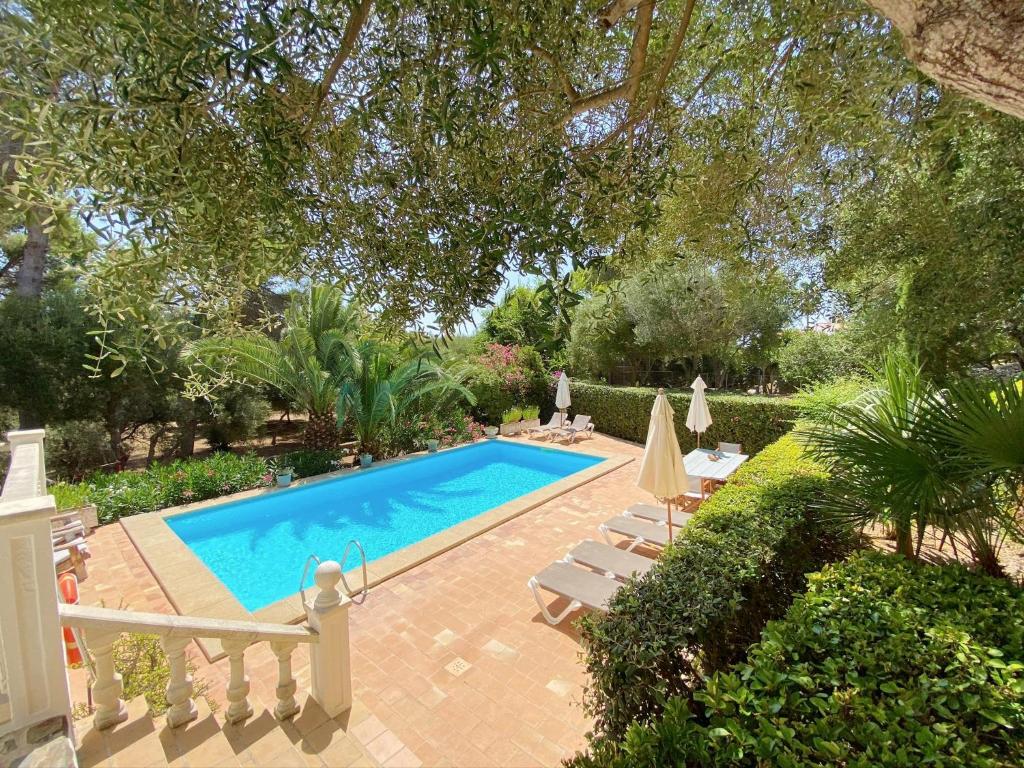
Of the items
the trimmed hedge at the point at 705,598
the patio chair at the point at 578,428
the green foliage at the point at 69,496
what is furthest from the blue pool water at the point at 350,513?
the trimmed hedge at the point at 705,598

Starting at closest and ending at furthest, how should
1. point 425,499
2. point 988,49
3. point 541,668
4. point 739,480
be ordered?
point 988,49 → point 541,668 → point 739,480 → point 425,499

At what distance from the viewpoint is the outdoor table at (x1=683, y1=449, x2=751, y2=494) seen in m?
9.01

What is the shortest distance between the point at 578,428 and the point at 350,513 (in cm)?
893

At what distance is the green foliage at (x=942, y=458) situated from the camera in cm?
318

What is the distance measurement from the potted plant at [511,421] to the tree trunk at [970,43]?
15433mm

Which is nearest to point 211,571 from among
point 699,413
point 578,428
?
point 699,413

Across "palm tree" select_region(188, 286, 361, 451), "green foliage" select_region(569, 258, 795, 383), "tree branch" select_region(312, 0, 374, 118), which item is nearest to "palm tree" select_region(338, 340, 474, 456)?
"palm tree" select_region(188, 286, 361, 451)

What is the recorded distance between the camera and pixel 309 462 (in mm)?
11727

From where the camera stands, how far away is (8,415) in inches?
421

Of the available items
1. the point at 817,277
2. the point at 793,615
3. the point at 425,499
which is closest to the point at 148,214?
the point at 793,615

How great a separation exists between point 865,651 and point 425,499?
10408mm

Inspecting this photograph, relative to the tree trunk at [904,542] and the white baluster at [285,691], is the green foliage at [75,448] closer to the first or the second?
the white baluster at [285,691]

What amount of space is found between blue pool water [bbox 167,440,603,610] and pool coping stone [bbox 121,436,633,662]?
0.51 m

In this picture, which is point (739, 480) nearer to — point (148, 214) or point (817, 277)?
point (817, 277)
